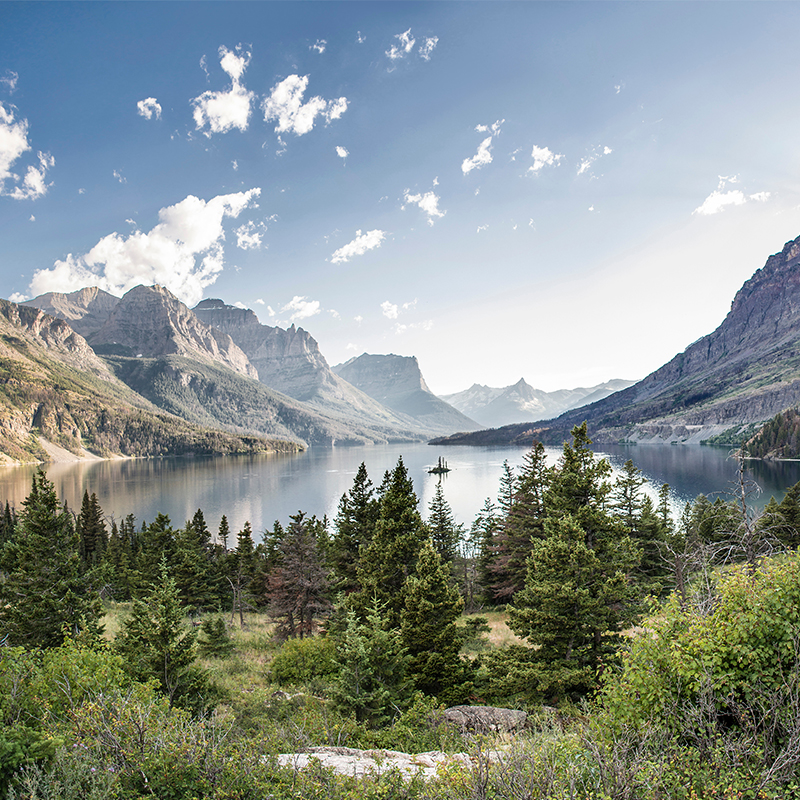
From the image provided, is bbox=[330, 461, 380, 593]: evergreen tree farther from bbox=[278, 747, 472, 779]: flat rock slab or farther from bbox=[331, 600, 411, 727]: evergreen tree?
bbox=[278, 747, 472, 779]: flat rock slab

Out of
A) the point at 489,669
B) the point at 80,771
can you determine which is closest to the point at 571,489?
the point at 489,669

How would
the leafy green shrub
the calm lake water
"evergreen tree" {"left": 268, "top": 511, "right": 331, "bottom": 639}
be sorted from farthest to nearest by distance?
the calm lake water < "evergreen tree" {"left": 268, "top": 511, "right": 331, "bottom": 639} < the leafy green shrub

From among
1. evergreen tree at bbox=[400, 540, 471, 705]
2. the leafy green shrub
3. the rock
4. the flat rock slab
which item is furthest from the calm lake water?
the flat rock slab

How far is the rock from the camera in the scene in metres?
12.0

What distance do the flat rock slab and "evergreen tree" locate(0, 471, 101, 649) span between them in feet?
65.1

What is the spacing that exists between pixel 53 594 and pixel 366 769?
78.7ft

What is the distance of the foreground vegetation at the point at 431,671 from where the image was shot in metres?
6.82

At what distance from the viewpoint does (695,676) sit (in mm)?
8031

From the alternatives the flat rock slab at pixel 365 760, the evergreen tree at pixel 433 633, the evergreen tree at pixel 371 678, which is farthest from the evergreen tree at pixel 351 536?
the flat rock slab at pixel 365 760

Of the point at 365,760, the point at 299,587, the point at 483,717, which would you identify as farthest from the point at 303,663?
the point at 365,760

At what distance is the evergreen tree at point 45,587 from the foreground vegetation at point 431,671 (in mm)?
116

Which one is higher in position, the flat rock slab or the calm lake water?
the flat rock slab

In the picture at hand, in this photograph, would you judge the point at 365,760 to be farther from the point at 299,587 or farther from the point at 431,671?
the point at 299,587

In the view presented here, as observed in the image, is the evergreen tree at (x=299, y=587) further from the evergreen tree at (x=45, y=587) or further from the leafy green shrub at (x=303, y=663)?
the evergreen tree at (x=45, y=587)
